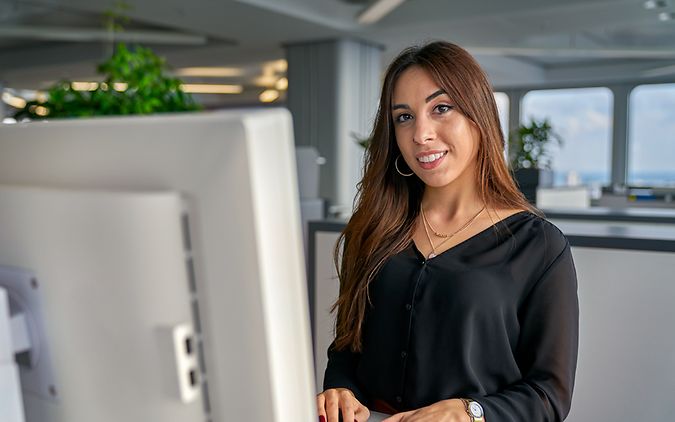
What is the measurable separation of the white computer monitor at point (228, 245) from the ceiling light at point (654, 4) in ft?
27.6

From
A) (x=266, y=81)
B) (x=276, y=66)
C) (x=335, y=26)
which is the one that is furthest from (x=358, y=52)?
(x=266, y=81)

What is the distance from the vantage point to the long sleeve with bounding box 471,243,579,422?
127 centimetres

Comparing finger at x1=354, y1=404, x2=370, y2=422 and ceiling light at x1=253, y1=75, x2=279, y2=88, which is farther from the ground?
ceiling light at x1=253, y1=75, x2=279, y2=88

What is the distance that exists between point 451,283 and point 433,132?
31 centimetres

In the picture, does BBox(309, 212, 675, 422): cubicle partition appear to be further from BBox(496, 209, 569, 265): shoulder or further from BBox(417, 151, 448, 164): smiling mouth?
BBox(417, 151, 448, 164): smiling mouth

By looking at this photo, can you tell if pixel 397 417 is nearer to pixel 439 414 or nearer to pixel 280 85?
pixel 439 414

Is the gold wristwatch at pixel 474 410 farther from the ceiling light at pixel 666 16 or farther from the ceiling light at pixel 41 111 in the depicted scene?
the ceiling light at pixel 666 16

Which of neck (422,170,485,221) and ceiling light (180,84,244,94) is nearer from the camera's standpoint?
neck (422,170,485,221)

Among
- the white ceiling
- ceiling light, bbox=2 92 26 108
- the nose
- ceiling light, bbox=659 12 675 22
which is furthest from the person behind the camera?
ceiling light, bbox=659 12 675 22

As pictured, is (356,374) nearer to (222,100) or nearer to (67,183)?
(67,183)

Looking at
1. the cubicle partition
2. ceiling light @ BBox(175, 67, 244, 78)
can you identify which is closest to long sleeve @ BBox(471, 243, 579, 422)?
the cubicle partition

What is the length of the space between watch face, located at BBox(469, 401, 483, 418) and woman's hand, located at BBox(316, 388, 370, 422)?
0.20 m

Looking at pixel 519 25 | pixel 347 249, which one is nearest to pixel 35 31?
pixel 519 25

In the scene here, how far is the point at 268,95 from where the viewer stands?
1667 centimetres
